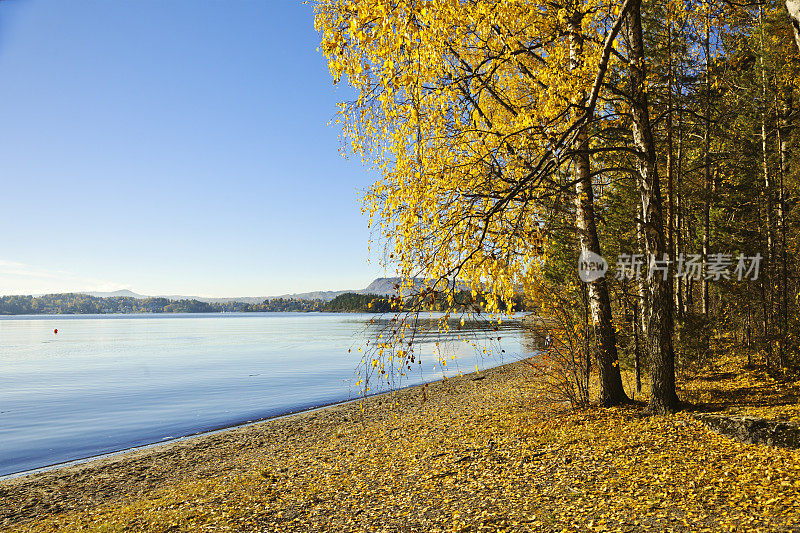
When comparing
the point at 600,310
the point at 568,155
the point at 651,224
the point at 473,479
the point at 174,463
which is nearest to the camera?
the point at 568,155

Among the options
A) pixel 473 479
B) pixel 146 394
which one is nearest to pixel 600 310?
pixel 473 479

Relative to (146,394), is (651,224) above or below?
above

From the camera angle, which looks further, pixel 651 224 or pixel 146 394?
pixel 146 394

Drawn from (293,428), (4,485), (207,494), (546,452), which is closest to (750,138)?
(546,452)

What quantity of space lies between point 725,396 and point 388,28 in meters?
9.93

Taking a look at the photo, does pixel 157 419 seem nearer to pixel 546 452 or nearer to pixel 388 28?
pixel 546 452

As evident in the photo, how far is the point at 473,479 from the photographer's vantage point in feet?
23.1

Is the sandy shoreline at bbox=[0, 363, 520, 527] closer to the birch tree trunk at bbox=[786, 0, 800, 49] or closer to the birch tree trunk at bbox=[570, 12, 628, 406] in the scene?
the birch tree trunk at bbox=[570, 12, 628, 406]

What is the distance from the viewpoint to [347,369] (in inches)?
1238

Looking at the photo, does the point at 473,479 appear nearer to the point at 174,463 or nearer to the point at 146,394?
the point at 174,463

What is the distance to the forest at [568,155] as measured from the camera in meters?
5.35

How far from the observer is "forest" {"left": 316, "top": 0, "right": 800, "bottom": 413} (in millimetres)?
5352

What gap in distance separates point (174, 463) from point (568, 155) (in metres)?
12.3

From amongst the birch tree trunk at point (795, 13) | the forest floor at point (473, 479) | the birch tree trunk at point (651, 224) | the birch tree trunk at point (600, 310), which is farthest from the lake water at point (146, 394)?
the birch tree trunk at point (795, 13)
